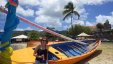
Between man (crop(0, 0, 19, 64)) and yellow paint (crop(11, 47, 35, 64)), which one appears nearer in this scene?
man (crop(0, 0, 19, 64))

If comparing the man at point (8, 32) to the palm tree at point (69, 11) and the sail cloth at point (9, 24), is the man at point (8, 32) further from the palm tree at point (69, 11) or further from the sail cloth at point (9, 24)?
the palm tree at point (69, 11)

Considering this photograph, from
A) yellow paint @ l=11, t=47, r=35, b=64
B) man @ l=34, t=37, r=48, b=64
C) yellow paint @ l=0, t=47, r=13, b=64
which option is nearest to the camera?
man @ l=34, t=37, r=48, b=64

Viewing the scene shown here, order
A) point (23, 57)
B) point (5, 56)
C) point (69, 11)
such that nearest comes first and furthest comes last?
point (5, 56) < point (23, 57) < point (69, 11)

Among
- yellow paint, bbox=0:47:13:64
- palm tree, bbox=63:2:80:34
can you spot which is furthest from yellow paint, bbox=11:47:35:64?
palm tree, bbox=63:2:80:34

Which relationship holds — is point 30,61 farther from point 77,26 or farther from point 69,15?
point 77,26

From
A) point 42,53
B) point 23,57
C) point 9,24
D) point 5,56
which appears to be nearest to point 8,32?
point 9,24

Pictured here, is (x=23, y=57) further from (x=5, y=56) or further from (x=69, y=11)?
(x=69, y=11)

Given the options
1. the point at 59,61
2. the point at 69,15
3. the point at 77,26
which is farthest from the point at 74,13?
the point at 59,61

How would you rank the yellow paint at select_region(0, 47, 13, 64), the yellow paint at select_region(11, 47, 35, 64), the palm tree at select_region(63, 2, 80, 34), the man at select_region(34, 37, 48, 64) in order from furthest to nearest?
the palm tree at select_region(63, 2, 80, 34)
the yellow paint at select_region(11, 47, 35, 64)
the yellow paint at select_region(0, 47, 13, 64)
the man at select_region(34, 37, 48, 64)

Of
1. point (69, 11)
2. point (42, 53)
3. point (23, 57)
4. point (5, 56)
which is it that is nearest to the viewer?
point (42, 53)

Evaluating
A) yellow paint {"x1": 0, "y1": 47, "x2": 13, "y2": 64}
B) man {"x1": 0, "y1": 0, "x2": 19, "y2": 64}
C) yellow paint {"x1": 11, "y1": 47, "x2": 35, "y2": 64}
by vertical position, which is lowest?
yellow paint {"x1": 11, "y1": 47, "x2": 35, "y2": 64}

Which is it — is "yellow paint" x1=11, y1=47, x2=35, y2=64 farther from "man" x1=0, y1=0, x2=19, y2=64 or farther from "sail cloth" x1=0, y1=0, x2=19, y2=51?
"sail cloth" x1=0, y1=0, x2=19, y2=51

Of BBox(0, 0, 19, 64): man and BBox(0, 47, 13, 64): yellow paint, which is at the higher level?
BBox(0, 0, 19, 64): man

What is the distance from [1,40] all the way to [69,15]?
53714mm
